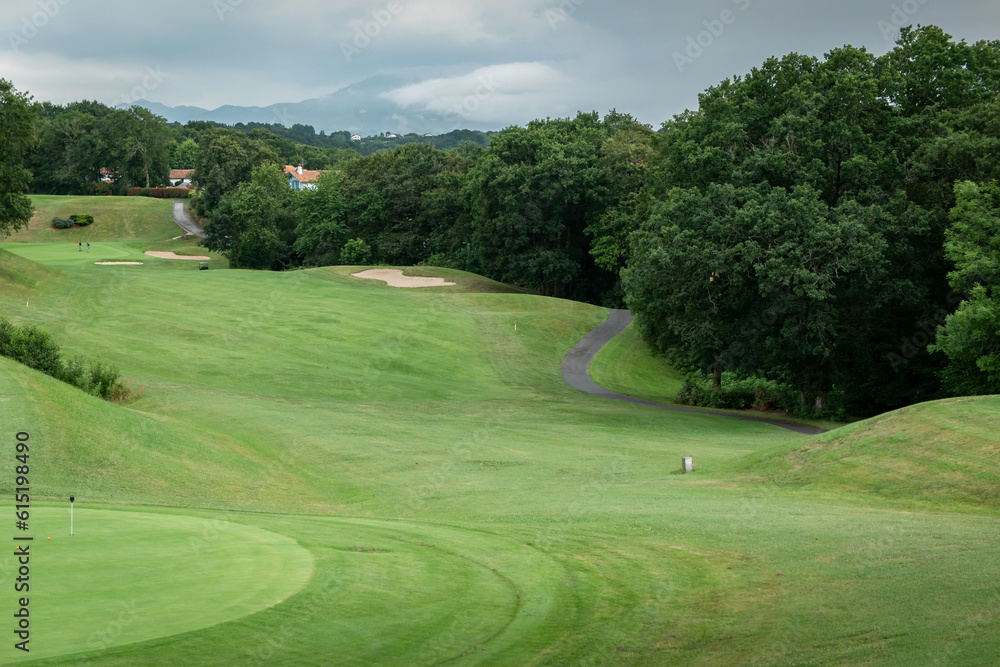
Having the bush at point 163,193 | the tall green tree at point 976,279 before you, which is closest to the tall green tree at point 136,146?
the bush at point 163,193

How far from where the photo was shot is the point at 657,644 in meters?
9.74

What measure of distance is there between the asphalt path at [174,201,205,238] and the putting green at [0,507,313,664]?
10115 cm

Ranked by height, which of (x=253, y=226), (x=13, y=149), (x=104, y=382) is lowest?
(x=104, y=382)

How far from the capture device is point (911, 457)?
63.1 ft

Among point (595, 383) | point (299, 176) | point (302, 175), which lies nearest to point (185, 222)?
point (299, 176)

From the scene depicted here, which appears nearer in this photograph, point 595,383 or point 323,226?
point 595,383

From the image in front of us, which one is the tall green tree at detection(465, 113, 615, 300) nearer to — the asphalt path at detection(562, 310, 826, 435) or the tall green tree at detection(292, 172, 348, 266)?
the asphalt path at detection(562, 310, 826, 435)

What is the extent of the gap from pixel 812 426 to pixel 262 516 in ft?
89.7

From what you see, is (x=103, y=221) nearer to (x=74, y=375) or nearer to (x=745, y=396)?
(x=74, y=375)

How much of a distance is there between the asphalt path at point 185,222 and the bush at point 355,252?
27.5m

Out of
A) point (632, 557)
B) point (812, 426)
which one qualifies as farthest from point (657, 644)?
point (812, 426)

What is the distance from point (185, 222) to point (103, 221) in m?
10.0

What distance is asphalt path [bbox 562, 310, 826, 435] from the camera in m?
37.2

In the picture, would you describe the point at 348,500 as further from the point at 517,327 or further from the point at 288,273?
the point at 288,273
